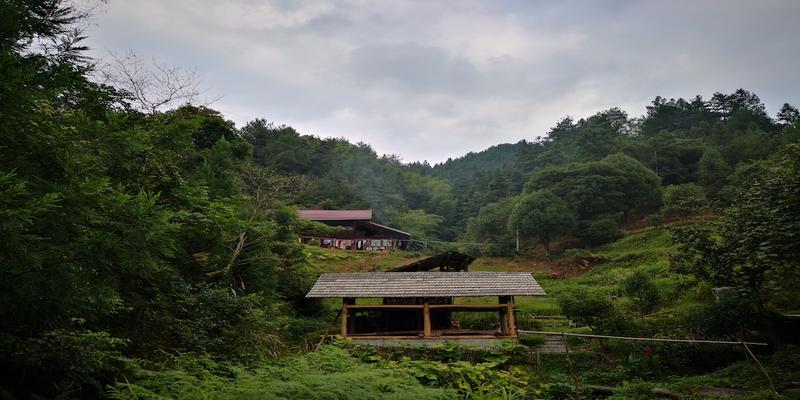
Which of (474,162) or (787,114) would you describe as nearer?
(787,114)

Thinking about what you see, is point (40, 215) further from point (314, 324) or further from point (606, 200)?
point (606, 200)

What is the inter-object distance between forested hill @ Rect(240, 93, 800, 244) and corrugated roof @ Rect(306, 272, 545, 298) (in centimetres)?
1413

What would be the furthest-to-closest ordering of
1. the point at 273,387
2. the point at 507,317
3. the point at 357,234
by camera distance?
the point at 357,234, the point at 507,317, the point at 273,387

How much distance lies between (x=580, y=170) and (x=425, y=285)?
105 feet

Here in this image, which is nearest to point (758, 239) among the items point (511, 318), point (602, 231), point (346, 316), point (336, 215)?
point (511, 318)

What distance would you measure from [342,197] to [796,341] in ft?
145

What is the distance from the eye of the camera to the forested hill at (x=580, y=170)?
41.2 m

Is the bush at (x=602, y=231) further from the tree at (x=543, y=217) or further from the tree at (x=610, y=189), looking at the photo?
the tree at (x=610, y=189)

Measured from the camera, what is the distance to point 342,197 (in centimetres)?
5331

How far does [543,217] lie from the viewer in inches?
1526

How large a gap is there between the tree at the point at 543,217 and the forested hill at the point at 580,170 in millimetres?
870

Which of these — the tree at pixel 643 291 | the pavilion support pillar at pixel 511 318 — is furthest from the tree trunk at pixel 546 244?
the pavilion support pillar at pixel 511 318

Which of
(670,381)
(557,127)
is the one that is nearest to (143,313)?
(670,381)

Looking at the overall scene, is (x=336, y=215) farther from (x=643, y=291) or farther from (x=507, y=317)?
(x=643, y=291)
